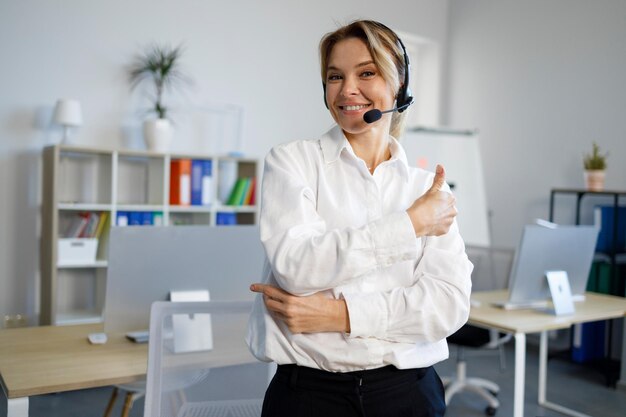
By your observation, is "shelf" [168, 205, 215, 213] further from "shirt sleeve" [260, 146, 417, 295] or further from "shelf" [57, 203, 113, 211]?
"shirt sleeve" [260, 146, 417, 295]

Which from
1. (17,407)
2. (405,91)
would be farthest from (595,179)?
(17,407)

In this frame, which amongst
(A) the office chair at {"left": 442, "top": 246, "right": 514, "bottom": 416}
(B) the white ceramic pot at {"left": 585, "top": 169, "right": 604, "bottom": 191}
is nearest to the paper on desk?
(A) the office chair at {"left": 442, "top": 246, "right": 514, "bottom": 416}

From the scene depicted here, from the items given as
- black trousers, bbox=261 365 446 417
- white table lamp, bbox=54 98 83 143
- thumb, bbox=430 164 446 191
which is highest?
white table lamp, bbox=54 98 83 143

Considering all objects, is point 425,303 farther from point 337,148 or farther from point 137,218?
point 137,218

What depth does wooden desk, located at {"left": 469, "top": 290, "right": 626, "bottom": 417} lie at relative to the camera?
2.41 m

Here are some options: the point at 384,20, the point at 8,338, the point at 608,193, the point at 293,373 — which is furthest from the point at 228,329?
the point at 384,20

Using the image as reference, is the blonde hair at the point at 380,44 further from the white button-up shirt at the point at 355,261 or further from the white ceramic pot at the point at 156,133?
the white ceramic pot at the point at 156,133

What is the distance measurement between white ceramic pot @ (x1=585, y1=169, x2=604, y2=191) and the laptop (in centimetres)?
143

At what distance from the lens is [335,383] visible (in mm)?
1072

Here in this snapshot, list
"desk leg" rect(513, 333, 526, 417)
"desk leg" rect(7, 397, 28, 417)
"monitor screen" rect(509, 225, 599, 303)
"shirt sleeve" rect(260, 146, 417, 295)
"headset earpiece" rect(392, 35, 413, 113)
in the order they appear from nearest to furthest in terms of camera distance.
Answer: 1. "shirt sleeve" rect(260, 146, 417, 295)
2. "headset earpiece" rect(392, 35, 413, 113)
3. "desk leg" rect(7, 397, 28, 417)
4. "desk leg" rect(513, 333, 526, 417)
5. "monitor screen" rect(509, 225, 599, 303)

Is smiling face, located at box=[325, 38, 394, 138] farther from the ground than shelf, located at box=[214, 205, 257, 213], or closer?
farther from the ground

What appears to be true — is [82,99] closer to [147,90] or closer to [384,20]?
[147,90]

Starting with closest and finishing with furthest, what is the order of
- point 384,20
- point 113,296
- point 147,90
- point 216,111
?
1. point 113,296
2. point 147,90
3. point 216,111
4. point 384,20

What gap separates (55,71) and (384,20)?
3.00 metres
